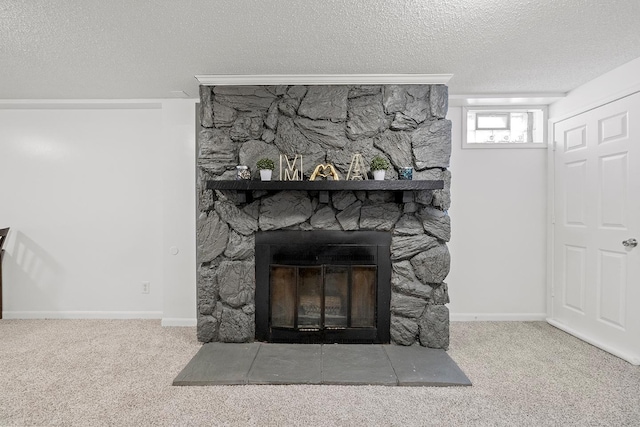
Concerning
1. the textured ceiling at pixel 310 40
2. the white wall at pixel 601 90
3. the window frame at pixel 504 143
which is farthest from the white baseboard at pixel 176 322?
the white wall at pixel 601 90

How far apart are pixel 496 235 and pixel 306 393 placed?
7.88 ft

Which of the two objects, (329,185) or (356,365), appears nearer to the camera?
(356,365)

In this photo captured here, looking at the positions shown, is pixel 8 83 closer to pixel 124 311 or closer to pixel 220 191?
pixel 220 191

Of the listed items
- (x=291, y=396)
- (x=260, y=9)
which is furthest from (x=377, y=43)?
(x=291, y=396)

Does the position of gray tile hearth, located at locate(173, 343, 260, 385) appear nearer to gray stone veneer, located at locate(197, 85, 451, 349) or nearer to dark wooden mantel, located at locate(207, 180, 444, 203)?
gray stone veneer, located at locate(197, 85, 451, 349)

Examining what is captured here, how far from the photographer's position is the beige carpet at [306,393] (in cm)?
182

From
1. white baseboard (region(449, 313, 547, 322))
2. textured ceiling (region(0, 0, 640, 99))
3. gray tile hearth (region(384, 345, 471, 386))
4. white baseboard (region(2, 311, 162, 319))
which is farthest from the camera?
white baseboard (region(2, 311, 162, 319))

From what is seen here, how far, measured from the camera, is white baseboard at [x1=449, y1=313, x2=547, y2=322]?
130 inches

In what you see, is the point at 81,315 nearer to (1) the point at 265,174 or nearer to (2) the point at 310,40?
(1) the point at 265,174

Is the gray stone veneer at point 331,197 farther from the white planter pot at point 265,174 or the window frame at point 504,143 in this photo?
the window frame at point 504,143

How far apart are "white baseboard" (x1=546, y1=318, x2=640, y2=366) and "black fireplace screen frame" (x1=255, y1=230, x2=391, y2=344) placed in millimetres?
1684

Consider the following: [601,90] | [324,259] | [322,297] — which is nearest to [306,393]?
[322,297]

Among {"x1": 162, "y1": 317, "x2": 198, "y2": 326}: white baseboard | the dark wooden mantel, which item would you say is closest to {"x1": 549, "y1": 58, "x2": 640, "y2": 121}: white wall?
the dark wooden mantel

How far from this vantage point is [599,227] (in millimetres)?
2758
